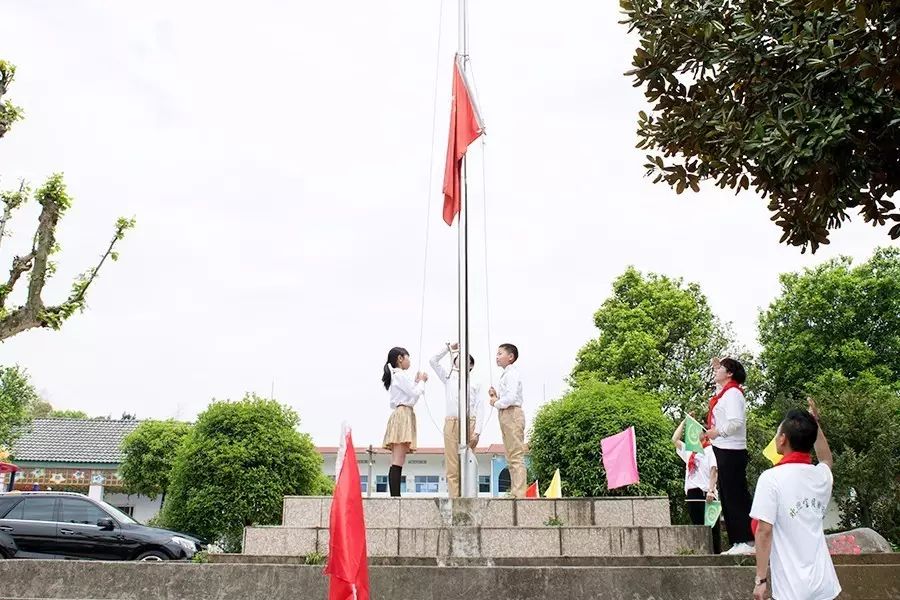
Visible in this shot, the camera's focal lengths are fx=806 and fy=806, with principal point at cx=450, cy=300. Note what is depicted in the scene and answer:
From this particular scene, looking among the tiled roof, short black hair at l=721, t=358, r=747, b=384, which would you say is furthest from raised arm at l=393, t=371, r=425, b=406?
the tiled roof

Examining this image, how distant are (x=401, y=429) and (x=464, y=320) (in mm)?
1665

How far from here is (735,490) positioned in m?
7.59

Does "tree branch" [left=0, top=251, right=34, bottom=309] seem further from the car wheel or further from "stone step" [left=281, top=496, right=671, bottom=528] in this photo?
"stone step" [left=281, top=496, right=671, bottom=528]

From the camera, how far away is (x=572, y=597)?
270 inches

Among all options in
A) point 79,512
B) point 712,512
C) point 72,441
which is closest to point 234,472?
point 79,512

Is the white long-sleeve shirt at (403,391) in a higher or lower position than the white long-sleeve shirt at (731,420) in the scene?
higher

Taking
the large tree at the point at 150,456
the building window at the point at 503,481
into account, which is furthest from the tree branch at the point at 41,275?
the building window at the point at 503,481

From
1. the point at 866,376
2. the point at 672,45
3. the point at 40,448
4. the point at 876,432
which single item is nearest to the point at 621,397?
the point at 876,432

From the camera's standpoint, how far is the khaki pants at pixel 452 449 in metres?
10.5

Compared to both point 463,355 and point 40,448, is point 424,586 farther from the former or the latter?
point 40,448

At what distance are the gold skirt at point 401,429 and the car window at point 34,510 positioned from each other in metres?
5.49

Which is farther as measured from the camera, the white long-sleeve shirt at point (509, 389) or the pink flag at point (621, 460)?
the pink flag at point (621, 460)

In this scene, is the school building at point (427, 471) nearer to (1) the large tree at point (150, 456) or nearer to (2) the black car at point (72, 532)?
(1) the large tree at point (150, 456)

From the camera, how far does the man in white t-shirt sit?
4.27 meters
